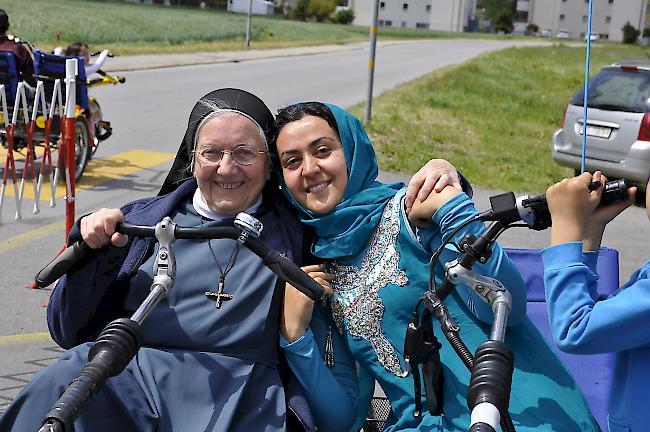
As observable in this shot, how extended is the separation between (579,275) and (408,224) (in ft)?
1.81

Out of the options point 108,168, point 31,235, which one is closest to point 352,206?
point 31,235

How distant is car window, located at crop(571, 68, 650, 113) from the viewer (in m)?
10.9

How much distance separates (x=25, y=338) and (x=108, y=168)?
5.50 meters

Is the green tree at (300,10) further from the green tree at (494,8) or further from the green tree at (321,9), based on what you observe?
the green tree at (494,8)

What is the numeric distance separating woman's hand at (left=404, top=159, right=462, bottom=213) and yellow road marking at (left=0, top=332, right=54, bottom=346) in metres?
3.17

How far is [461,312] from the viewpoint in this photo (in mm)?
2406

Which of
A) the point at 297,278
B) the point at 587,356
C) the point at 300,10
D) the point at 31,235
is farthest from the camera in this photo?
the point at 300,10

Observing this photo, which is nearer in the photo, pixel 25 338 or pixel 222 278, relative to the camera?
pixel 222 278

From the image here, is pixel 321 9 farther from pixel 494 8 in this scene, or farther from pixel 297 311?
pixel 297 311

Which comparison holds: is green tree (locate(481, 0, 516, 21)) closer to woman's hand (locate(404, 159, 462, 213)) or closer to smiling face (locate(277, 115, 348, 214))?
smiling face (locate(277, 115, 348, 214))

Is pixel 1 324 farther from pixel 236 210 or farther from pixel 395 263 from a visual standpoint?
pixel 395 263

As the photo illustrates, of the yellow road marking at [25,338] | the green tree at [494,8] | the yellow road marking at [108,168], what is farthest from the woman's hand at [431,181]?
the green tree at [494,8]

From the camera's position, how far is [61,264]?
2.40m

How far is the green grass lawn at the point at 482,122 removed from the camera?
11742 mm
